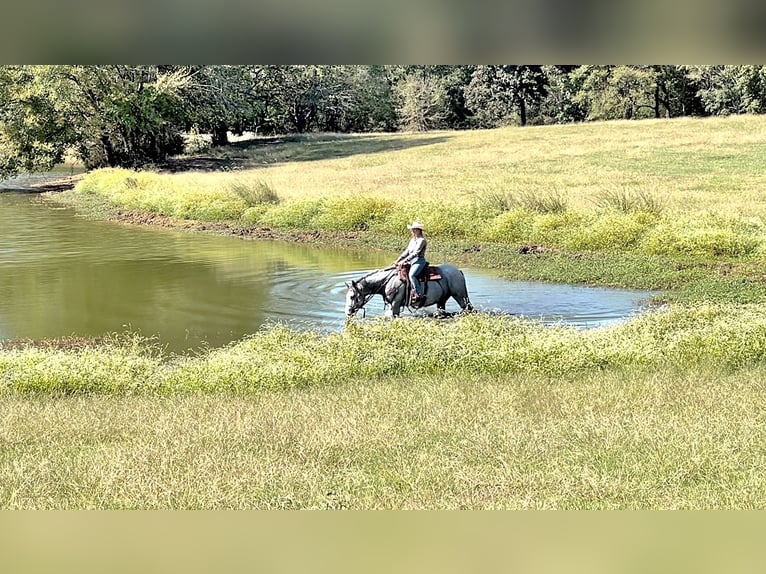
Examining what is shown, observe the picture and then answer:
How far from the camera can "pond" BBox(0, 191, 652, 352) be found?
16.2 m

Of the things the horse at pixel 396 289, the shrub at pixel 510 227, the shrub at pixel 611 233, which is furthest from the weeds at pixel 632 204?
the horse at pixel 396 289

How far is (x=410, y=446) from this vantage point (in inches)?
269

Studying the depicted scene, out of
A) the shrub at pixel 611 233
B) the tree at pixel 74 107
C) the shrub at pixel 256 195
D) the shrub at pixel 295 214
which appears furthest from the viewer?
the tree at pixel 74 107

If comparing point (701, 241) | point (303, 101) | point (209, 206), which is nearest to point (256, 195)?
point (209, 206)

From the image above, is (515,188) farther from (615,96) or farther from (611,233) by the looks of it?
(615,96)

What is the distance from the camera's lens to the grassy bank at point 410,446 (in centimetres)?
518

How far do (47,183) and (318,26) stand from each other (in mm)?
51958

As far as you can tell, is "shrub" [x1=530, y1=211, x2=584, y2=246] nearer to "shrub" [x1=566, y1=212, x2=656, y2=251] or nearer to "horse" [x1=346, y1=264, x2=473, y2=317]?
"shrub" [x1=566, y1=212, x2=656, y2=251]

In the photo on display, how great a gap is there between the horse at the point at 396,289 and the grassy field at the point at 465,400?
1.42 meters

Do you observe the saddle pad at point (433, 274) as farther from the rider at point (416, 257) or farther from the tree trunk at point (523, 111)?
the tree trunk at point (523, 111)

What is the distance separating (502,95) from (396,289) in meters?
66.0

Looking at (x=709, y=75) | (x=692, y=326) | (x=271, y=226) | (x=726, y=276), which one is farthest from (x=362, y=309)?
(x=709, y=75)

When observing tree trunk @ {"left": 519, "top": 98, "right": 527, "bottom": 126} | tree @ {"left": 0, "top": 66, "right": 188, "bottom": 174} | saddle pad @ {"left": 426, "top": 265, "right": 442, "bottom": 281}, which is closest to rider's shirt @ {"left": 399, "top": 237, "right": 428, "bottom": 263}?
saddle pad @ {"left": 426, "top": 265, "right": 442, "bottom": 281}

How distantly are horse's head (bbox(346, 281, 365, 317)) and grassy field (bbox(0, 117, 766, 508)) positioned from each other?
1.91 m
